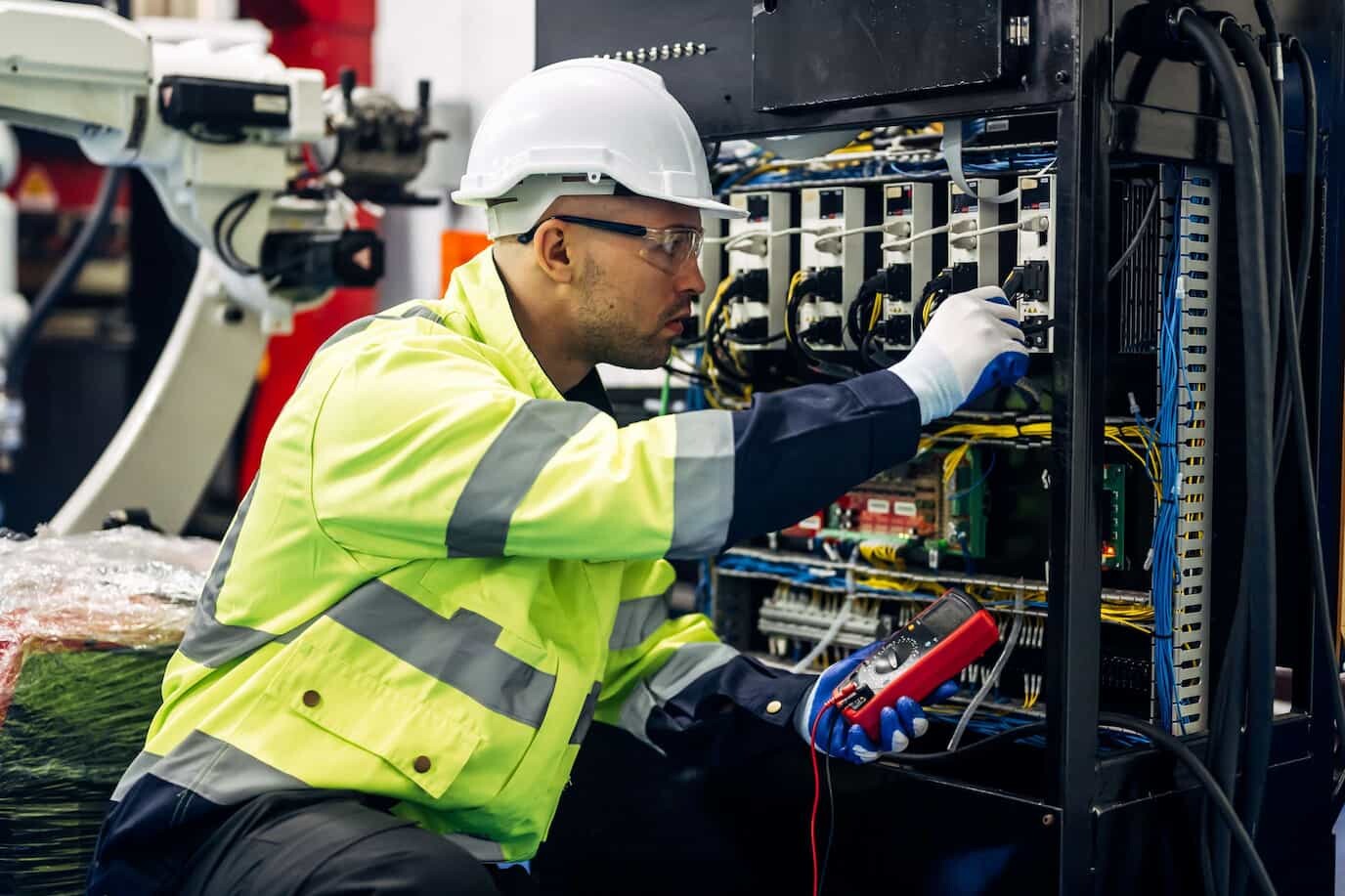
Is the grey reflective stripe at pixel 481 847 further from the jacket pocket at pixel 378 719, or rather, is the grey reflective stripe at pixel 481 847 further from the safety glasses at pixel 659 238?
the safety glasses at pixel 659 238

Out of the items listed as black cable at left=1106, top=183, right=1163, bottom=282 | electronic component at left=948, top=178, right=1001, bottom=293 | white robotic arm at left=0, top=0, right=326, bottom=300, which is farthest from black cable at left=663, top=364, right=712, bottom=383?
white robotic arm at left=0, top=0, right=326, bottom=300

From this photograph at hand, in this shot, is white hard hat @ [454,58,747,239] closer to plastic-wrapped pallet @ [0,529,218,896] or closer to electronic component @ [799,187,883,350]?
electronic component @ [799,187,883,350]

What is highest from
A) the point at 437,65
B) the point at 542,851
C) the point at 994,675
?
the point at 437,65

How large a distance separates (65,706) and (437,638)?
0.94m

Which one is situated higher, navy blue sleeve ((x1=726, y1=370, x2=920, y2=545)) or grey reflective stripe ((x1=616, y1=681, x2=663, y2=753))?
navy blue sleeve ((x1=726, y1=370, x2=920, y2=545))

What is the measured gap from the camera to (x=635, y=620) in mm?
2221

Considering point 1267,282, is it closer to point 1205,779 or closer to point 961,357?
point 961,357

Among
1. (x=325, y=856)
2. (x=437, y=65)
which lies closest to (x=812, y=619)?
(x=325, y=856)

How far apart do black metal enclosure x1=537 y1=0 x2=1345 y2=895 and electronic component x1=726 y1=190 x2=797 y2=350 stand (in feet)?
0.96

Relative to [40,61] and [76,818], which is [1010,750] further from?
[40,61]

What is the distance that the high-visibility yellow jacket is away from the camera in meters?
1.66

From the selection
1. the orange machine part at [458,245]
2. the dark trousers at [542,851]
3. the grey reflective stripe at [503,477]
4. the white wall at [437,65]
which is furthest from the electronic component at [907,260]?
the white wall at [437,65]

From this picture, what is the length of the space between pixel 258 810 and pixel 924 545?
3.59 feet

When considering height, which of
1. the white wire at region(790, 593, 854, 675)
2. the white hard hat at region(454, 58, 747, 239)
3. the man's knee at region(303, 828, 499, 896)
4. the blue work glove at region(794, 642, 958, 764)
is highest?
the white hard hat at region(454, 58, 747, 239)
